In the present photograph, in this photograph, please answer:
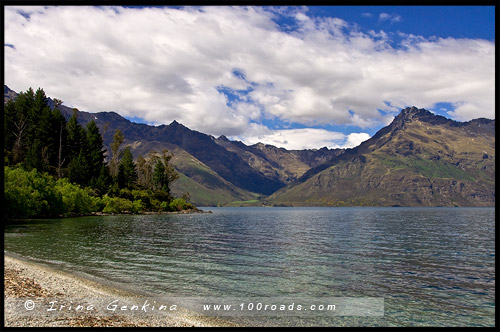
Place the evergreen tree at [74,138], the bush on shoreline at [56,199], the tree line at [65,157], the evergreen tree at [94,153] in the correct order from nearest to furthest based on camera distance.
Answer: the bush on shoreline at [56,199], the tree line at [65,157], the evergreen tree at [74,138], the evergreen tree at [94,153]

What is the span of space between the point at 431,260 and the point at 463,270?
21.9 feet

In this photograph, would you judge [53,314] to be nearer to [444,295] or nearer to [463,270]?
[444,295]

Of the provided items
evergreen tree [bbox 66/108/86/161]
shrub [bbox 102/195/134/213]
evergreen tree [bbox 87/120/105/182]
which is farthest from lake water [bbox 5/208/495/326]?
evergreen tree [bbox 66/108/86/161]

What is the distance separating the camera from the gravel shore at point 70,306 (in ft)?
54.5

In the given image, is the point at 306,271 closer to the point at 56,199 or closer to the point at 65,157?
the point at 56,199

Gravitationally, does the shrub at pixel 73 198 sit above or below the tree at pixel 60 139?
below

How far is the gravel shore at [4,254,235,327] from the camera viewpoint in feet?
54.5

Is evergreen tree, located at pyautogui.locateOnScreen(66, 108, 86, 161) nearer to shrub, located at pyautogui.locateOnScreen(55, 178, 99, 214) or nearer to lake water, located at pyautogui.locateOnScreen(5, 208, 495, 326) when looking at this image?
shrub, located at pyautogui.locateOnScreen(55, 178, 99, 214)

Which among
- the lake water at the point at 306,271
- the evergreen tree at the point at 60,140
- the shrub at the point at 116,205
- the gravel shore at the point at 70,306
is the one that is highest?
the evergreen tree at the point at 60,140

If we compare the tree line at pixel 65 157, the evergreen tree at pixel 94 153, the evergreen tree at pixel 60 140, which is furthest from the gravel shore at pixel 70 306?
Answer: the evergreen tree at pixel 94 153

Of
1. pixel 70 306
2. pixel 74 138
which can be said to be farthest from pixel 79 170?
pixel 70 306

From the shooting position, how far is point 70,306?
65.2 feet

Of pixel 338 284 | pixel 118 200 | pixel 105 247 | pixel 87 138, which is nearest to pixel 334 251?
pixel 338 284

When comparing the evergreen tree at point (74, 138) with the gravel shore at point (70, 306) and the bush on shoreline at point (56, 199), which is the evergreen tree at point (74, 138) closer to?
the bush on shoreline at point (56, 199)
